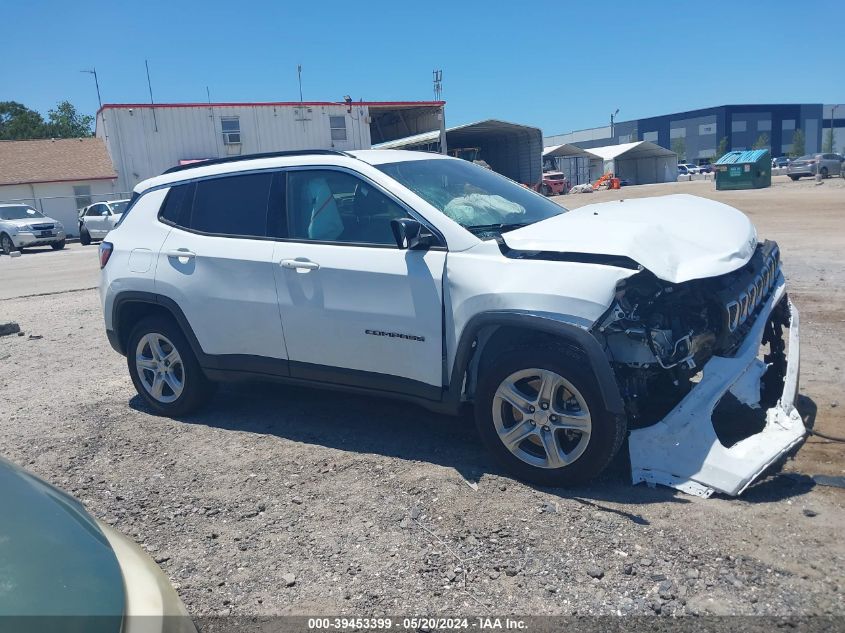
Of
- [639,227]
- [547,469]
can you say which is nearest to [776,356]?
[639,227]

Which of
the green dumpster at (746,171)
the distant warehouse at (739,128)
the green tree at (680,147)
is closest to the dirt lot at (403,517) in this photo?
the green dumpster at (746,171)

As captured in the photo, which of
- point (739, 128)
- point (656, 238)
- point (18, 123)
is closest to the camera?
point (656, 238)

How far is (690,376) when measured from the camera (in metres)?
3.98

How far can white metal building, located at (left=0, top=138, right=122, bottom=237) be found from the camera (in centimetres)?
3547

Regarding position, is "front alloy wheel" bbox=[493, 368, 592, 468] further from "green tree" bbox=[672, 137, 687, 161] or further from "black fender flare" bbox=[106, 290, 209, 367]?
"green tree" bbox=[672, 137, 687, 161]

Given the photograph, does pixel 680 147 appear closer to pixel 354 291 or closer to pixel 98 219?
pixel 98 219

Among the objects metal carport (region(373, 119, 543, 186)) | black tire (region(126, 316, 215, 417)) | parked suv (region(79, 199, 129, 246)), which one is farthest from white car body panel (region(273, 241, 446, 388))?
metal carport (region(373, 119, 543, 186))

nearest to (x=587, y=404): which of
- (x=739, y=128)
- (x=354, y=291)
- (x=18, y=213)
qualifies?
(x=354, y=291)

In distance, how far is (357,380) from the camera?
14.9ft

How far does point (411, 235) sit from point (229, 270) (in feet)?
4.98

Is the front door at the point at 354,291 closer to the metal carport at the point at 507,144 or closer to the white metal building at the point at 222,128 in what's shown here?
the white metal building at the point at 222,128

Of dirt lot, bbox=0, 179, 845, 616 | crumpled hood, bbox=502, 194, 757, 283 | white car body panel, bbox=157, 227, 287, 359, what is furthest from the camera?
white car body panel, bbox=157, 227, 287, 359

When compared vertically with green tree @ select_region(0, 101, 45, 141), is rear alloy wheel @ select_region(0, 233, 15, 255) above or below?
below

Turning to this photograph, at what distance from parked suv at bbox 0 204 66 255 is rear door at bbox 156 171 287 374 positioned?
911 inches
